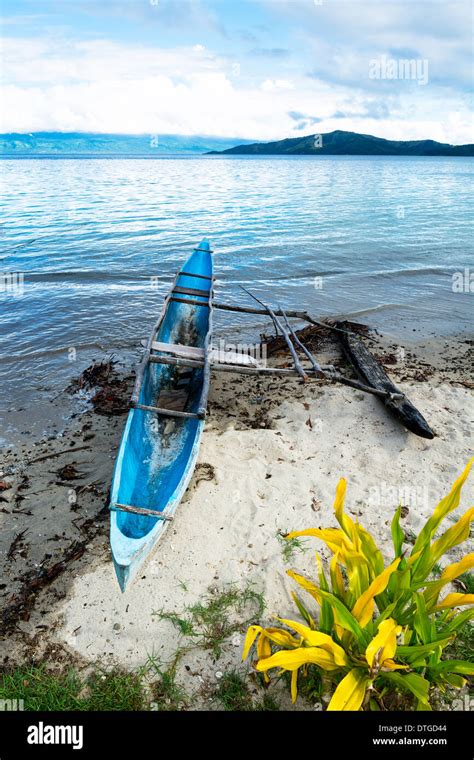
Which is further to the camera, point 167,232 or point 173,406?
point 167,232

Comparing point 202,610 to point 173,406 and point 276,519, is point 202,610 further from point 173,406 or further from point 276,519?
point 173,406

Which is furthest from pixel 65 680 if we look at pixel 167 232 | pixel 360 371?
pixel 167 232

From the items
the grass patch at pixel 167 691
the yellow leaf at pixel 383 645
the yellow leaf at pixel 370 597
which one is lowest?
the grass patch at pixel 167 691

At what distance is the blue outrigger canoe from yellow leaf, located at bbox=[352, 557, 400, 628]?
1984 mm

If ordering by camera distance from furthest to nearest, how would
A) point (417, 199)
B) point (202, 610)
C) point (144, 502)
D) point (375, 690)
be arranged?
point (417, 199) < point (144, 502) < point (202, 610) < point (375, 690)

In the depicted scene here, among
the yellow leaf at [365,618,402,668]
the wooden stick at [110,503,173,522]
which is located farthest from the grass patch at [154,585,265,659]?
the yellow leaf at [365,618,402,668]

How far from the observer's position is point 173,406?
7.25m

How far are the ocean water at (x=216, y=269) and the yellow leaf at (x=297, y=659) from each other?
668 cm

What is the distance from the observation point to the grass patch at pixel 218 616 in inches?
Result: 148

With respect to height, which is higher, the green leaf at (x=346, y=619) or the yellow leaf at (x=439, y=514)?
the yellow leaf at (x=439, y=514)

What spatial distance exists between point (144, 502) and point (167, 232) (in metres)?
20.3

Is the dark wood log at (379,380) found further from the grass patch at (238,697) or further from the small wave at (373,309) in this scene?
the grass patch at (238,697)

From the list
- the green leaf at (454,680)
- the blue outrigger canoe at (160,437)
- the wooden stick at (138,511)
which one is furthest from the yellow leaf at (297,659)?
the wooden stick at (138,511)

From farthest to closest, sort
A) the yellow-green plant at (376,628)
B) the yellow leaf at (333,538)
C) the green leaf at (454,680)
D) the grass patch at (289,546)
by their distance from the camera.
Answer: the grass patch at (289,546) → the yellow leaf at (333,538) → the green leaf at (454,680) → the yellow-green plant at (376,628)
